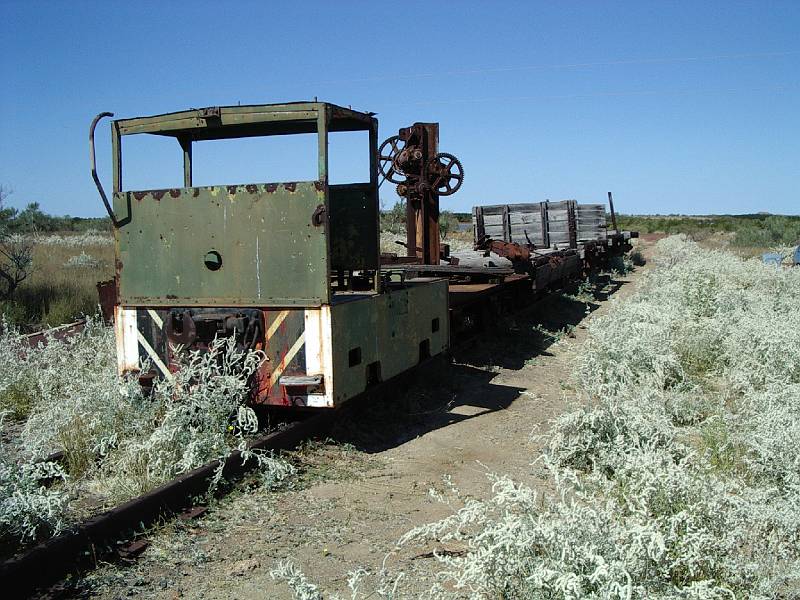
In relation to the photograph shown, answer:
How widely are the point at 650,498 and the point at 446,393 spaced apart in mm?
4510

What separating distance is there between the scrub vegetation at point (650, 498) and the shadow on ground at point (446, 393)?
1.19 m

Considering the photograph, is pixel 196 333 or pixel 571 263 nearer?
pixel 196 333

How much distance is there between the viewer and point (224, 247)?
→ 6.09m

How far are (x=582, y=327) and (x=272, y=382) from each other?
9.51m

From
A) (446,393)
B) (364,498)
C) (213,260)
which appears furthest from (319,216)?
(446,393)

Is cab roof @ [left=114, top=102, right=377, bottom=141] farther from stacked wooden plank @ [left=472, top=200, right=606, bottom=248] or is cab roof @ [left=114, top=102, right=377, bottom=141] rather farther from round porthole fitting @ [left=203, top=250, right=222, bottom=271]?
stacked wooden plank @ [left=472, top=200, right=606, bottom=248]

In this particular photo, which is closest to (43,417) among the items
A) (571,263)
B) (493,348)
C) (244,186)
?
(244,186)

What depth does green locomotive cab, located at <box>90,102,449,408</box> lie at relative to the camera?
5.79 meters

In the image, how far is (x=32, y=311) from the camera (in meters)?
14.0

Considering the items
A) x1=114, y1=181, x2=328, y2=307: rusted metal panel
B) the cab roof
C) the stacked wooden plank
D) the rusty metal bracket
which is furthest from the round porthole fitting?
the stacked wooden plank

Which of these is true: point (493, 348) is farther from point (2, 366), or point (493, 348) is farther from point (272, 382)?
point (2, 366)

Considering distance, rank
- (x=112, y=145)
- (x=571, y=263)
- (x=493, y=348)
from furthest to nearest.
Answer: (x=571, y=263) → (x=493, y=348) → (x=112, y=145)

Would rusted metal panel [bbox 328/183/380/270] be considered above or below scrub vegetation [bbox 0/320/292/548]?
above

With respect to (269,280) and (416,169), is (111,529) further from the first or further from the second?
(416,169)
